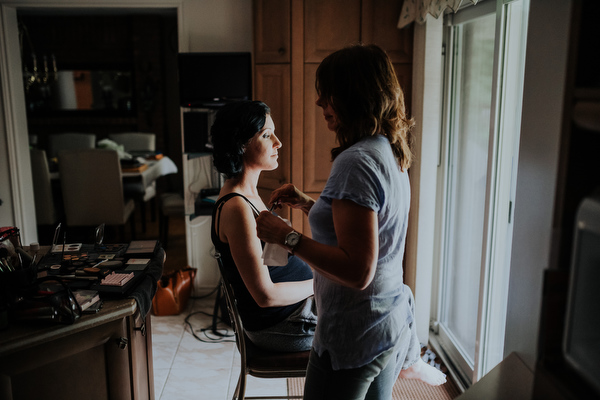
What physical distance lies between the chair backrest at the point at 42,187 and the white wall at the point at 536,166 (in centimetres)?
413

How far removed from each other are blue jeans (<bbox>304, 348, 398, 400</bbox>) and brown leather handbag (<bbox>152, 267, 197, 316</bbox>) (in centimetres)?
223

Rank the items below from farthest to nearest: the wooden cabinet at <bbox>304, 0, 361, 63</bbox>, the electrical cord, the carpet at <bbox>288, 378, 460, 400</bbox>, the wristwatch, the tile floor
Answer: the electrical cord → the wooden cabinet at <bbox>304, 0, 361, 63</bbox> → the tile floor → the carpet at <bbox>288, 378, 460, 400</bbox> → the wristwatch

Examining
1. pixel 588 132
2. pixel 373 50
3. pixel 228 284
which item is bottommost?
pixel 228 284

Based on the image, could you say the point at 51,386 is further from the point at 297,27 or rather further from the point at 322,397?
the point at 297,27

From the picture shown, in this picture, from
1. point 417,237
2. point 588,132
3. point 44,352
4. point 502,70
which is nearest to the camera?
point 588,132

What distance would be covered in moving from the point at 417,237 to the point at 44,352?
1.84 m

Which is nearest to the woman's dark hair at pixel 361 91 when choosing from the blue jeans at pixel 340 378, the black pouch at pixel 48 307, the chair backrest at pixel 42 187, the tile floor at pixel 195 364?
the blue jeans at pixel 340 378

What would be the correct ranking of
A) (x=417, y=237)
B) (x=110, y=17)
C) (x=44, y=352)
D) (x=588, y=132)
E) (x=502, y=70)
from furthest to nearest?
(x=110, y=17)
(x=417, y=237)
(x=502, y=70)
(x=44, y=352)
(x=588, y=132)

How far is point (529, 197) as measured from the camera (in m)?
1.25

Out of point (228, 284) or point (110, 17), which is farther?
point (110, 17)

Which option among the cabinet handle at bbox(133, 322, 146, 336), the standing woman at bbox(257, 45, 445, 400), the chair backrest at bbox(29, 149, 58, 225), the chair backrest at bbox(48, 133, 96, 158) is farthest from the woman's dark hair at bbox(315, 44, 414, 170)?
the chair backrest at bbox(48, 133, 96, 158)

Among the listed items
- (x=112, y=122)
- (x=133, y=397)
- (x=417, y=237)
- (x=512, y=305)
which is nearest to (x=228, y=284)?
(x=133, y=397)

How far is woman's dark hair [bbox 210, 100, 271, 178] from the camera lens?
1.69 m

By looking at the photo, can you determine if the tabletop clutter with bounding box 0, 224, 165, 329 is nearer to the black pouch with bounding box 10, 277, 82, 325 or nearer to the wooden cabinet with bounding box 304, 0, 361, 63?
the black pouch with bounding box 10, 277, 82, 325
